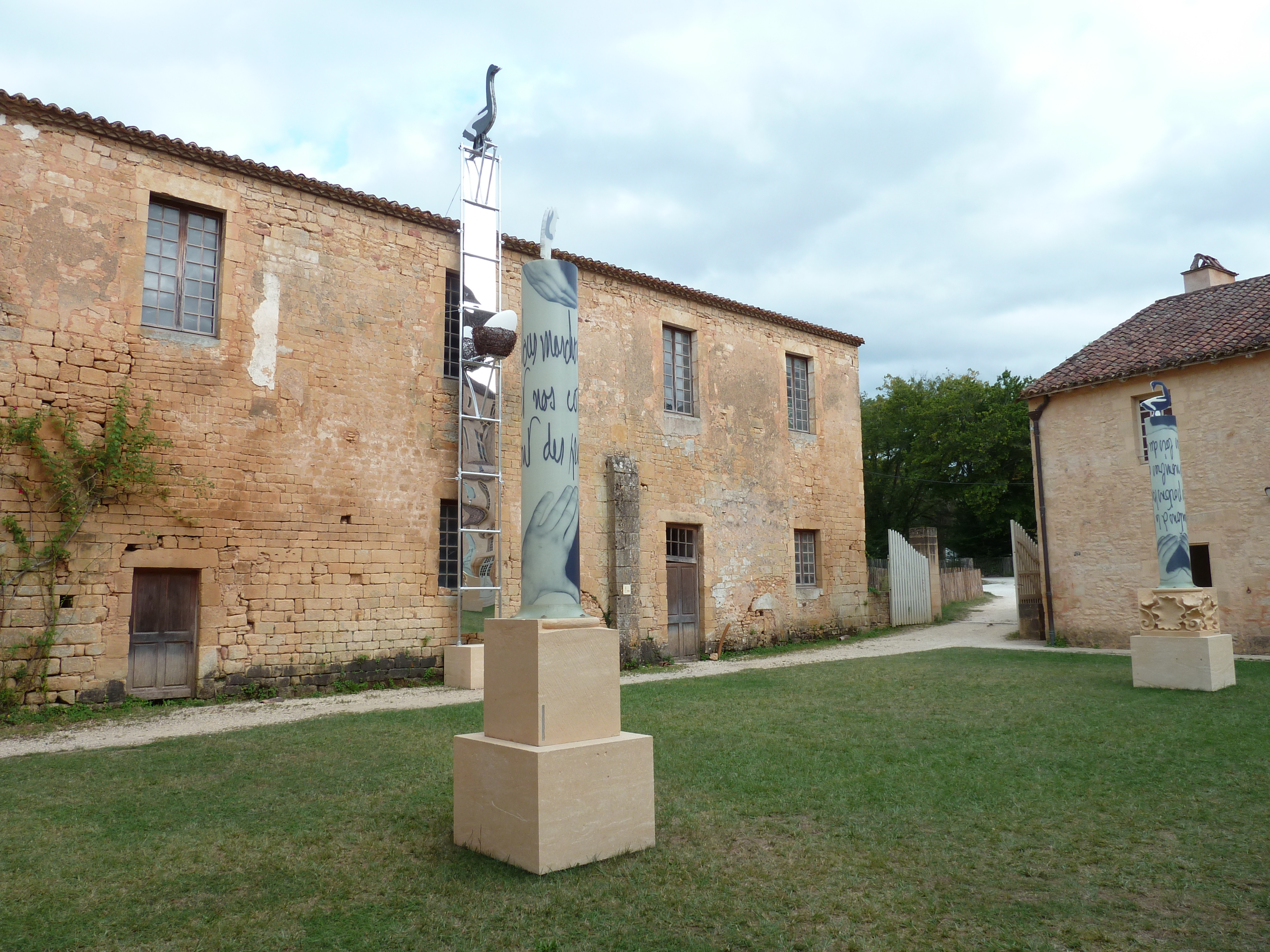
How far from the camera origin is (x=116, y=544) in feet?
30.3

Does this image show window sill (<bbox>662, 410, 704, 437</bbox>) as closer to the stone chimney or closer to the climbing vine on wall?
the climbing vine on wall

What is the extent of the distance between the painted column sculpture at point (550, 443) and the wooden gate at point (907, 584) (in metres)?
15.5

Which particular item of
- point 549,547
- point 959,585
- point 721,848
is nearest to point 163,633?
point 549,547

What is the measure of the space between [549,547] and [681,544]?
1056 centimetres

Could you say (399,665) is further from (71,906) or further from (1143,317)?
(1143,317)

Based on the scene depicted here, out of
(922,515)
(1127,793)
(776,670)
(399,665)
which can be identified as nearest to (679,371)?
(776,670)

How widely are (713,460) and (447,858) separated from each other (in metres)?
11.8

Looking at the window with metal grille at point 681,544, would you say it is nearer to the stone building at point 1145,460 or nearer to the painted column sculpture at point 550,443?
the stone building at point 1145,460

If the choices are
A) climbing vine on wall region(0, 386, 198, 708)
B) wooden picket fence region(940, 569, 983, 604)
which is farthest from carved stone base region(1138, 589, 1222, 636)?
wooden picket fence region(940, 569, 983, 604)

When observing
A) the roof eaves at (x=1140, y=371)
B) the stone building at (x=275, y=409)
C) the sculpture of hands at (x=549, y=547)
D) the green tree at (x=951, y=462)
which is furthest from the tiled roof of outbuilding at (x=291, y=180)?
the green tree at (x=951, y=462)

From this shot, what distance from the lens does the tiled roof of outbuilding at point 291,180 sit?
9.14 m

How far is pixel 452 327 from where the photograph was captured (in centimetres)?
1233

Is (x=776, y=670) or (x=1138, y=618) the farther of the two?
(x=1138, y=618)

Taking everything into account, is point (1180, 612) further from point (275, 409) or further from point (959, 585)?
point (959, 585)
